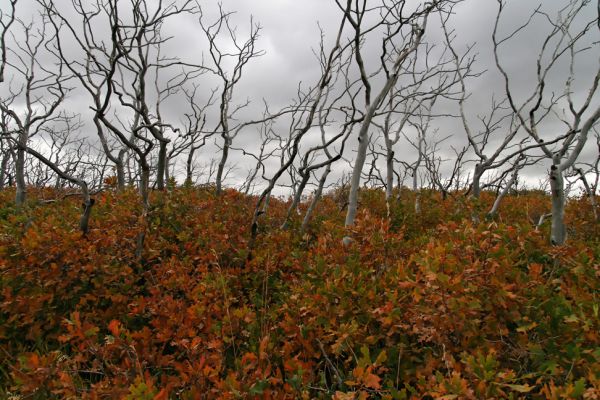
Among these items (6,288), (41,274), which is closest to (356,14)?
(41,274)

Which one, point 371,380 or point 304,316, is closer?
point 371,380

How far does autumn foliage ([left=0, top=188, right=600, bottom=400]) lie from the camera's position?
2135 mm

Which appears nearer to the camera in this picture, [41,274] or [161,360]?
[161,360]

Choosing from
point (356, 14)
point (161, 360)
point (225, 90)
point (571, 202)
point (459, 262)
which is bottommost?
point (161, 360)

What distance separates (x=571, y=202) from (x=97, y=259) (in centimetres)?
660

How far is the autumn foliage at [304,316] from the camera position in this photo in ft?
7.00

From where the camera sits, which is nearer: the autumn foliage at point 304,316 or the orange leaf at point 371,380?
the orange leaf at point 371,380

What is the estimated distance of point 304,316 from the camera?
2.91 meters

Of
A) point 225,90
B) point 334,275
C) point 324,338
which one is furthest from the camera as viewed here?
point 225,90

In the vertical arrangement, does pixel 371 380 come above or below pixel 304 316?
below

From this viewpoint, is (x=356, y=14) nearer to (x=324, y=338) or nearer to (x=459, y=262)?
(x=459, y=262)

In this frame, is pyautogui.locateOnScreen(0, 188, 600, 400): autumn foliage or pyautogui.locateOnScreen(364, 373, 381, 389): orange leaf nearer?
pyautogui.locateOnScreen(364, 373, 381, 389): orange leaf

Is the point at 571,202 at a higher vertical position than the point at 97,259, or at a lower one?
higher

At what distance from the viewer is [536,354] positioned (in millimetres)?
2098
